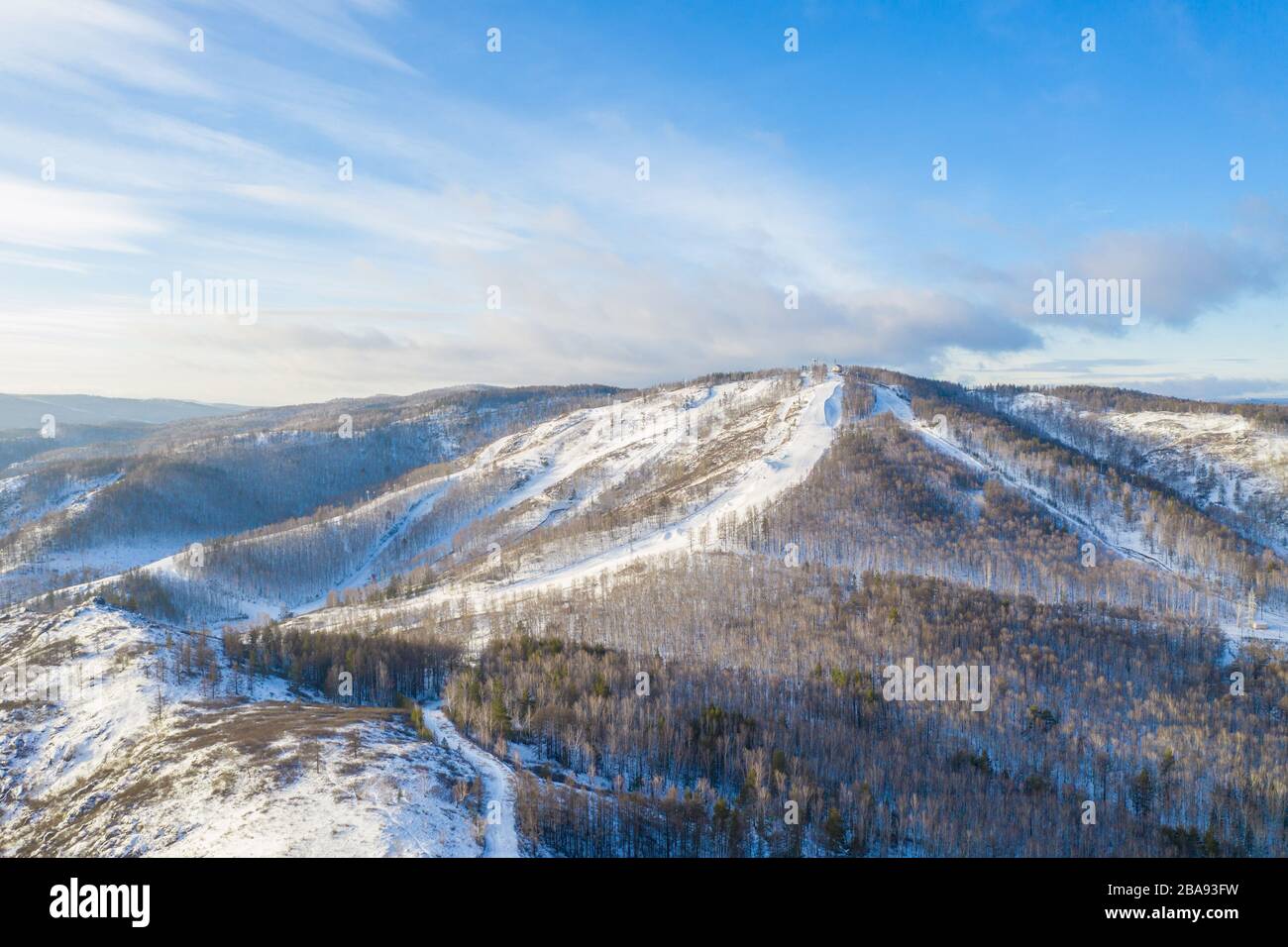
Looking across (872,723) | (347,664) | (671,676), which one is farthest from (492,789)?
(872,723)

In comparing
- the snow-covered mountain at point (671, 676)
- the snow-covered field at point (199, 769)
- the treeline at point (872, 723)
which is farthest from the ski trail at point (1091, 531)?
the snow-covered field at point (199, 769)

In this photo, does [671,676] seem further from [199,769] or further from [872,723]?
[199,769]

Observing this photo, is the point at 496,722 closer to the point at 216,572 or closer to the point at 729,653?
the point at 729,653

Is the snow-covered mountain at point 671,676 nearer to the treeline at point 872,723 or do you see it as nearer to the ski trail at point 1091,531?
the treeline at point 872,723

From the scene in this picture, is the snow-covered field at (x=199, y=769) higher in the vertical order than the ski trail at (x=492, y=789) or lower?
higher

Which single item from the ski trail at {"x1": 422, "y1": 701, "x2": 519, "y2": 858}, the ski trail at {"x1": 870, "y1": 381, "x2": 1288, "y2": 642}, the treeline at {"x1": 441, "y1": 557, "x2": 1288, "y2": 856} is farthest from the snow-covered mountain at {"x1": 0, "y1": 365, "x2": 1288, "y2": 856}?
the ski trail at {"x1": 870, "y1": 381, "x2": 1288, "y2": 642}

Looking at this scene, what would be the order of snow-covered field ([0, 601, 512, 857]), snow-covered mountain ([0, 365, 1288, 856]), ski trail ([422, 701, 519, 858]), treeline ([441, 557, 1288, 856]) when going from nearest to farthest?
snow-covered field ([0, 601, 512, 857])
ski trail ([422, 701, 519, 858])
snow-covered mountain ([0, 365, 1288, 856])
treeline ([441, 557, 1288, 856])

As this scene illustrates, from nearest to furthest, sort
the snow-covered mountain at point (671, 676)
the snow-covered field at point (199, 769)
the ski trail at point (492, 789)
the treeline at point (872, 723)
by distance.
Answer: the snow-covered field at point (199, 769) < the ski trail at point (492, 789) < the snow-covered mountain at point (671, 676) < the treeline at point (872, 723)

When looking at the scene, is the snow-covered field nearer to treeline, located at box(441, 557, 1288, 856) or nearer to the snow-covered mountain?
the snow-covered mountain
